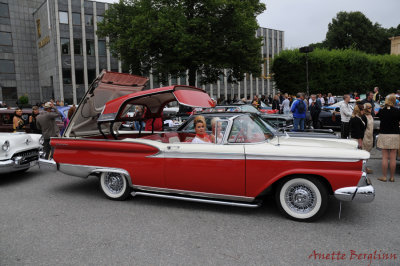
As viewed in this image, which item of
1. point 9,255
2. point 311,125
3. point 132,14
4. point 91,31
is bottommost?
point 9,255

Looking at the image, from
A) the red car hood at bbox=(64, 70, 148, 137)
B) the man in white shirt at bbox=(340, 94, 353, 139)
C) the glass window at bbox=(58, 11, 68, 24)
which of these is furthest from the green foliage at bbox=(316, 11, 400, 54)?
the red car hood at bbox=(64, 70, 148, 137)

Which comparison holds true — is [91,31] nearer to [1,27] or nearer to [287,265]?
[1,27]

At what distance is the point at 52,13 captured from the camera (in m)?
38.6

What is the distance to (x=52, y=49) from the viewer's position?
128 feet

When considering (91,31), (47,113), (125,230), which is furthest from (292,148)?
(91,31)

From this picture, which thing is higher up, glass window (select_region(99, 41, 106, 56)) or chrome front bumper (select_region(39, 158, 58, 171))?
glass window (select_region(99, 41, 106, 56))

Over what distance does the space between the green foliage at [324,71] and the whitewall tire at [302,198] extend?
76.3 feet

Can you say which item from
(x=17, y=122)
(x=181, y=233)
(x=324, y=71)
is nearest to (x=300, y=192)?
(x=181, y=233)

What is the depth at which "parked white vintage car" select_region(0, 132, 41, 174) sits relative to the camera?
258 inches

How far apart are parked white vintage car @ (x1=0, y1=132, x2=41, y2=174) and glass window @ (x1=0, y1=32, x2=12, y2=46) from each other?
45422 mm

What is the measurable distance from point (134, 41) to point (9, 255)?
18877 mm

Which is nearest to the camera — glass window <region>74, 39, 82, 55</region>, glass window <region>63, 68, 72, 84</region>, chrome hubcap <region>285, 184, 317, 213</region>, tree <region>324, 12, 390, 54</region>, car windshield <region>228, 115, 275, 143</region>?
chrome hubcap <region>285, 184, 317, 213</region>

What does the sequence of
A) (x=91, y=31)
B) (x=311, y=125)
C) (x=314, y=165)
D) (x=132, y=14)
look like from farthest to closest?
(x=91, y=31) < (x=132, y=14) < (x=311, y=125) < (x=314, y=165)

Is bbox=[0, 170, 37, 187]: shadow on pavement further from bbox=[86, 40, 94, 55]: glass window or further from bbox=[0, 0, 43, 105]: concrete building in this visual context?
bbox=[0, 0, 43, 105]: concrete building
